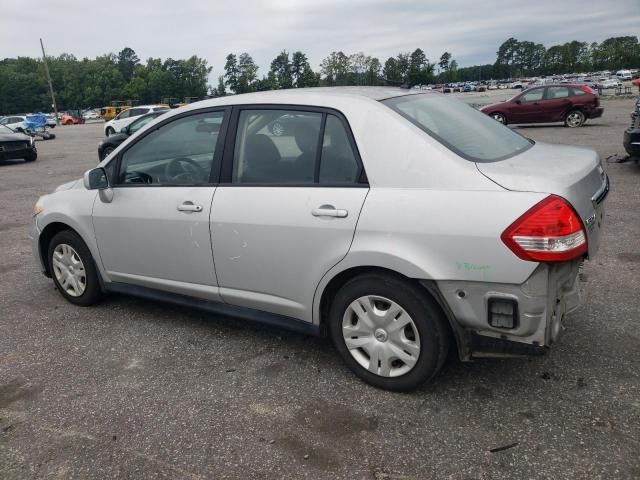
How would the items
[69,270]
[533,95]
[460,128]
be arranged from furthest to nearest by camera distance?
1. [533,95]
2. [69,270]
3. [460,128]

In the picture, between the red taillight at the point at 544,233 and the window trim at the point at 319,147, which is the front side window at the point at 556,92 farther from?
the red taillight at the point at 544,233

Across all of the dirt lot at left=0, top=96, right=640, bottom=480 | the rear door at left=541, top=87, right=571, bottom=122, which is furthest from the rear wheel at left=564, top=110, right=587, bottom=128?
the dirt lot at left=0, top=96, right=640, bottom=480

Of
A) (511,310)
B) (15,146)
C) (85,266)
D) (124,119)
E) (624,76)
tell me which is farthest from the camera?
(624,76)

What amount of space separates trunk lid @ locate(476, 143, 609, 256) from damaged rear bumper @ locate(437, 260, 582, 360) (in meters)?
0.29

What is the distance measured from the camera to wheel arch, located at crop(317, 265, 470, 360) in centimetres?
272

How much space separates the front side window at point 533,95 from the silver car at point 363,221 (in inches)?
664

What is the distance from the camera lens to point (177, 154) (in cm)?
378

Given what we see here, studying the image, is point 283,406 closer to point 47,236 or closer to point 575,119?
point 47,236

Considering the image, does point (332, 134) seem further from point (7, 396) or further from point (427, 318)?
point (7, 396)

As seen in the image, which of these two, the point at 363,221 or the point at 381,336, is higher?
the point at 363,221

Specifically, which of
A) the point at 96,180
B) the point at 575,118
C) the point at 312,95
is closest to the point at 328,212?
the point at 312,95

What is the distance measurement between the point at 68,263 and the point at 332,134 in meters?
2.66

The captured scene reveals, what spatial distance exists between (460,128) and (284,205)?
1.16m

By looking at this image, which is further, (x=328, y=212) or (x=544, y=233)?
(x=328, y=212)
